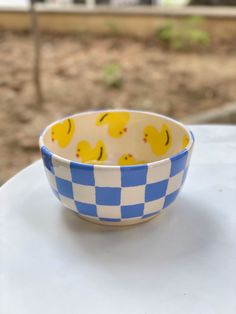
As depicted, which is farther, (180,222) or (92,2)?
(92,2)

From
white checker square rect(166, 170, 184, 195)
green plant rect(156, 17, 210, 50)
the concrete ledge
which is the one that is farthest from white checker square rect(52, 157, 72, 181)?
green plant rect(156, 17, 210, 50)

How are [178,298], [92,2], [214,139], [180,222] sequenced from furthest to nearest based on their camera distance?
1. [92,2]
2. [214,139]
3. [180,222]
4. [178,298]

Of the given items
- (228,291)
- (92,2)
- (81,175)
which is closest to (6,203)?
(81,175)

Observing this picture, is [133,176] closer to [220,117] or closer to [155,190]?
[155,190]

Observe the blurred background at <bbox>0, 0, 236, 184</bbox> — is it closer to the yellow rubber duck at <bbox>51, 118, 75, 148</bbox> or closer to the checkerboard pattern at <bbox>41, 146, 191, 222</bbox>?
the yellow rubber duck at <bbox>51, 118, 75, 148</bbox>

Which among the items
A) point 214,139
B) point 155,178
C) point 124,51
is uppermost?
point 155,178

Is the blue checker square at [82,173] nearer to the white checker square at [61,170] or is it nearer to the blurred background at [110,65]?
the white checker square at [61,170]

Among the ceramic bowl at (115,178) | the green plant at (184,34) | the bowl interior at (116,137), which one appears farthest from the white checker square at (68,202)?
the green plant at (184,34)

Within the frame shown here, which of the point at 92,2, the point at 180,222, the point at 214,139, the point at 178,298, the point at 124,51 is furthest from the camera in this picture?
the point at 92,2

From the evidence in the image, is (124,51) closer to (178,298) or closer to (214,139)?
(214,139)
